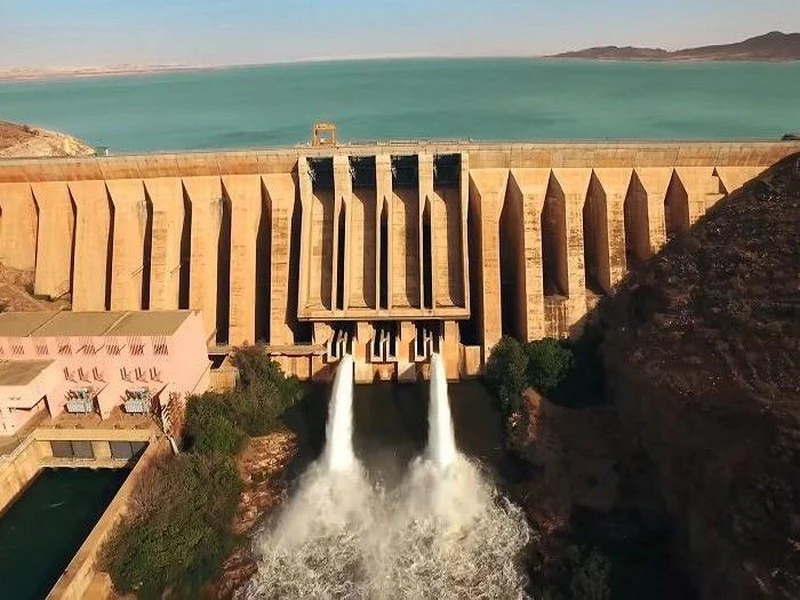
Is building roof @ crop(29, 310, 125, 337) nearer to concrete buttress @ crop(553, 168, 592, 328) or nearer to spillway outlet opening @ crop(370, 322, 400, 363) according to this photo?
spillway outlet opening @ crop(370, 322, 400, 363)

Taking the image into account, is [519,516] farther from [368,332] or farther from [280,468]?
[368,332]

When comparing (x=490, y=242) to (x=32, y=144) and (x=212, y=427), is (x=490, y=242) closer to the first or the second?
(x=212, y=427)

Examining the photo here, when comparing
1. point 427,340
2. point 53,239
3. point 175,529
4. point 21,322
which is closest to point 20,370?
point 21,322

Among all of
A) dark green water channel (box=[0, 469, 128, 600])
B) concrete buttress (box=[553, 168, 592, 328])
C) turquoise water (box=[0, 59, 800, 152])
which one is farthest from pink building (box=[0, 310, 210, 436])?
turquoise water (box=[0, 59, 800, 152])

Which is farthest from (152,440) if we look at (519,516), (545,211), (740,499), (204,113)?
(204,113)

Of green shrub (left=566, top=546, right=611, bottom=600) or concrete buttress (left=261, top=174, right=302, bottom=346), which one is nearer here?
green shrub (left=566, top=546, right=611, bottom=600)
